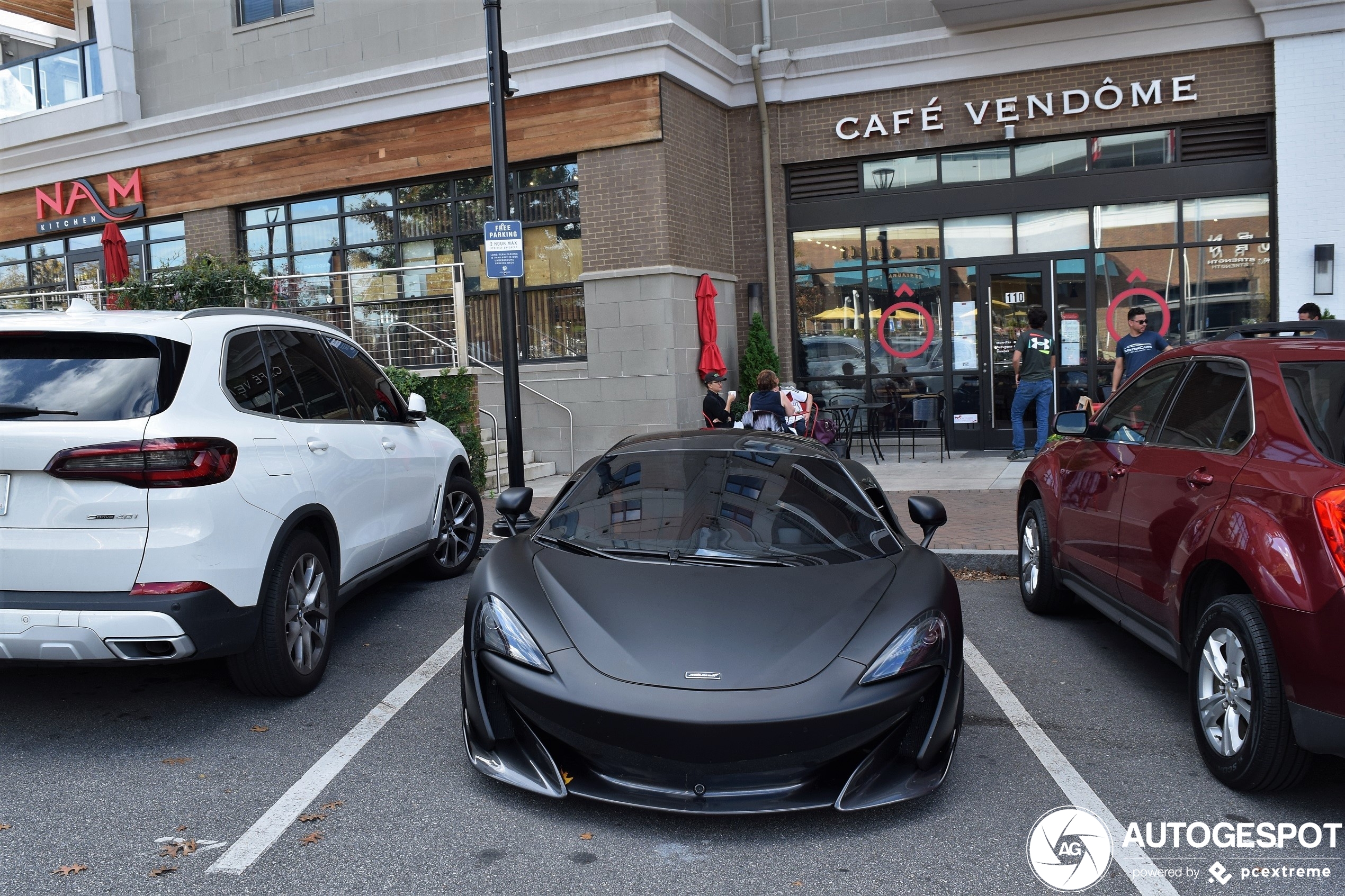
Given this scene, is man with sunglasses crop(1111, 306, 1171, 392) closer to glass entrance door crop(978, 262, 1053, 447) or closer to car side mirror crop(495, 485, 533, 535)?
glass entrance door crop(978, 262, 1053, 447)

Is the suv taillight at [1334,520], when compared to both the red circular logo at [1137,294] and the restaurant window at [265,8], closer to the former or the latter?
the red circular logo at [1137,294]

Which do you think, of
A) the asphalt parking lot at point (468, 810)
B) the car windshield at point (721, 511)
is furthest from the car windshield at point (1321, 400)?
the car windshield at point (721, 511)

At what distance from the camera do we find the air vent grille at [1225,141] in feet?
43.1

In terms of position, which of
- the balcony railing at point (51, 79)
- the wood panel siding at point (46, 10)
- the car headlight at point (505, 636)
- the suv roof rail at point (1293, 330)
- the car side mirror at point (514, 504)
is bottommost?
the car headlight at point (505, 636)

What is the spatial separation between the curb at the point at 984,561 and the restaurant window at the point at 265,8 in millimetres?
13201

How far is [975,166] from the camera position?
1414 cm

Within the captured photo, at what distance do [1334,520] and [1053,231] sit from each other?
1154cm

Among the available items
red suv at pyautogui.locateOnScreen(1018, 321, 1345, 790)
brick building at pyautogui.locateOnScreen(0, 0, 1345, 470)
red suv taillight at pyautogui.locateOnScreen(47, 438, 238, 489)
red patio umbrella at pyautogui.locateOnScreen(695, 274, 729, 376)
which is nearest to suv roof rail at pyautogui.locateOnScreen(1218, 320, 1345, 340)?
red suv at pyautogui.locateOnScreen(1018, 321, 1345, 790)

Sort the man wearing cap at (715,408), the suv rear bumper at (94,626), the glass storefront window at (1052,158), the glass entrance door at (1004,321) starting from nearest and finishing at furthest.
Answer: the suv rear bumper at (94,626) → the man wearing cap at (715,408) → the glass storefront window at (1052,158) → the glass entrance door at (1004,321)

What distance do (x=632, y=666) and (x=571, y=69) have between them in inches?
455

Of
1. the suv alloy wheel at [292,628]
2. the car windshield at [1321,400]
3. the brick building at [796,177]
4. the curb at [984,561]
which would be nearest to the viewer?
the car windshield at [1321,400]

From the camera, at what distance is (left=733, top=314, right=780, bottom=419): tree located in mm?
14508

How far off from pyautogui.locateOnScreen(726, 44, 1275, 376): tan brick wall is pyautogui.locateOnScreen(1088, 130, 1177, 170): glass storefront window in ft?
0.62

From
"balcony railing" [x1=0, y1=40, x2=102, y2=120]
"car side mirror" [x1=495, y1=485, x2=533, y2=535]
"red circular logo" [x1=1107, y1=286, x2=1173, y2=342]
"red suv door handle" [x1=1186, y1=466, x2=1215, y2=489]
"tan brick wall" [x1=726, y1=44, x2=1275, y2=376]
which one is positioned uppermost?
"balcony railing" [x1=0, y1=40, x2=102, y2=120]
